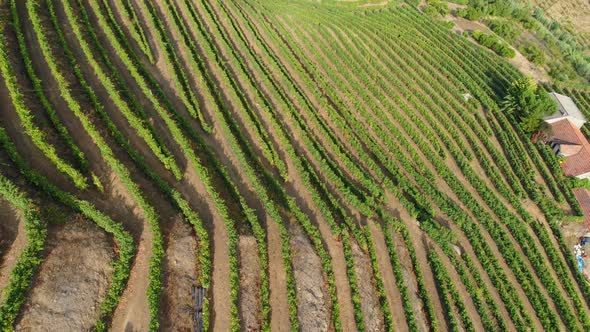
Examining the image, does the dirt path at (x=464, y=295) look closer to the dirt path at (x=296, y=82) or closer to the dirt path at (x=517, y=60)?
the dirt path at (x=296, y=82)

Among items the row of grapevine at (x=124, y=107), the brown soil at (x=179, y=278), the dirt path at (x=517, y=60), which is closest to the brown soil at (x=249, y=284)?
the brown soil at (x=179, y=278)

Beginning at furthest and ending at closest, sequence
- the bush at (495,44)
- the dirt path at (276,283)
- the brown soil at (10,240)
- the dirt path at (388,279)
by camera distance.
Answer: the bush at (495,44) < the dirt path at (388,279) < the dirt path at (276,283) < the brown soil at (10,240)

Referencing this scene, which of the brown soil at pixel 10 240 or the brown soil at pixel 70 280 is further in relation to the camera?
the brown soil at pixel 10 240

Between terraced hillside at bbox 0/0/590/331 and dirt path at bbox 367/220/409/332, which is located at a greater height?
terraced hillside at bbox 0/0/590/331

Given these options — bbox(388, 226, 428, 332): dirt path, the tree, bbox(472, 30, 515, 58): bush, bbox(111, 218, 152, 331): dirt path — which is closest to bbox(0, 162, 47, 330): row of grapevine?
bbox(111, 218, 152, 331): dirt path

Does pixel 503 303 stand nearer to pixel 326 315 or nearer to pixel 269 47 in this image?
pixel 326 315

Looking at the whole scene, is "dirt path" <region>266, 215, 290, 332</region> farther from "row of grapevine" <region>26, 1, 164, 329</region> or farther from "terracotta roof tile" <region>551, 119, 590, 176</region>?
"terracotta roof tile" <region>551, 119, 590, 176</region>
